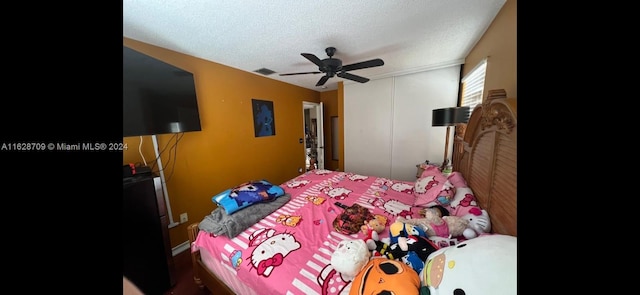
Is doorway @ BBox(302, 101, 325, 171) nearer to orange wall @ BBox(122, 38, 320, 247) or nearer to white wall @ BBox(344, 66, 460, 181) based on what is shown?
→ white wall @ BBox(344, 66, 460, 181)

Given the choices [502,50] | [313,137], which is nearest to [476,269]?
[502,50]

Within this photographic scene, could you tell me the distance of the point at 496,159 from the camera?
1.09 meters

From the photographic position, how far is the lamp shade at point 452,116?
175 cm

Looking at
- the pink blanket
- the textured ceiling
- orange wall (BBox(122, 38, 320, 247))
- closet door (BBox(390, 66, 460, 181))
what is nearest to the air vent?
orange wall (BBox(122, 38, 320, 247))

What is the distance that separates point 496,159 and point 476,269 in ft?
2.66

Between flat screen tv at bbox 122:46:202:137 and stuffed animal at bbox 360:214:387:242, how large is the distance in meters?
1.79

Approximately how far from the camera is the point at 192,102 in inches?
70.7

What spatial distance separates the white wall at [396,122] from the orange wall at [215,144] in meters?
1.35

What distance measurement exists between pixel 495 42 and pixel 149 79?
272 centimetres

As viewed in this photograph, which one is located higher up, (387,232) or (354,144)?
(354,144)

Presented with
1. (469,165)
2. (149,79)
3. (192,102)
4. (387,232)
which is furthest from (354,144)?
(149,79)

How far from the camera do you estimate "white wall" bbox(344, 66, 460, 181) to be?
2637 mm

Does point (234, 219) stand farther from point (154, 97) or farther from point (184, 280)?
point (154, 97)
